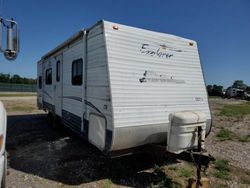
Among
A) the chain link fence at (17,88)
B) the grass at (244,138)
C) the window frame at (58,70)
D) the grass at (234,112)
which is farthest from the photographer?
the chain link fence at (17,88)

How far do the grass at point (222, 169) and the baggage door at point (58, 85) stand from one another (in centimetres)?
449

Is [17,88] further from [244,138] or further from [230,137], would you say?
[244,138]

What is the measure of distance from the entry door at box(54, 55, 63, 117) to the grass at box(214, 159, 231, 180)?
4491 mm

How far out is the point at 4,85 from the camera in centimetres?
4609

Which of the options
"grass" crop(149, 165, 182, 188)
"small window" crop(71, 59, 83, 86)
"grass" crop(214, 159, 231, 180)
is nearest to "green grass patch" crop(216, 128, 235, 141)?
"grass" crop(214, 159, 231, 180)

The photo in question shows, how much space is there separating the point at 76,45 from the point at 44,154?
8.82 ft

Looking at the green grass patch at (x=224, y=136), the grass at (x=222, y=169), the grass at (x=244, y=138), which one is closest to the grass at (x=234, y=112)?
the green grass patch at (x=224, y=136)

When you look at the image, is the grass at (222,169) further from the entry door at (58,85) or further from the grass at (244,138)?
the entry door at (58,85)

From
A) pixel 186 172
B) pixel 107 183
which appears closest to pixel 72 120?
pixel 107 183

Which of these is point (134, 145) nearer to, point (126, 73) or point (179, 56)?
point (126, 73)

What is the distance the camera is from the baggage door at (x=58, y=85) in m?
7.10

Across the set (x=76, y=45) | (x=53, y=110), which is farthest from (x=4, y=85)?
(x=76, y=45)

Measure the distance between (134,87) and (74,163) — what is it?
2240 mm

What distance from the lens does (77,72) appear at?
18.6 ft
